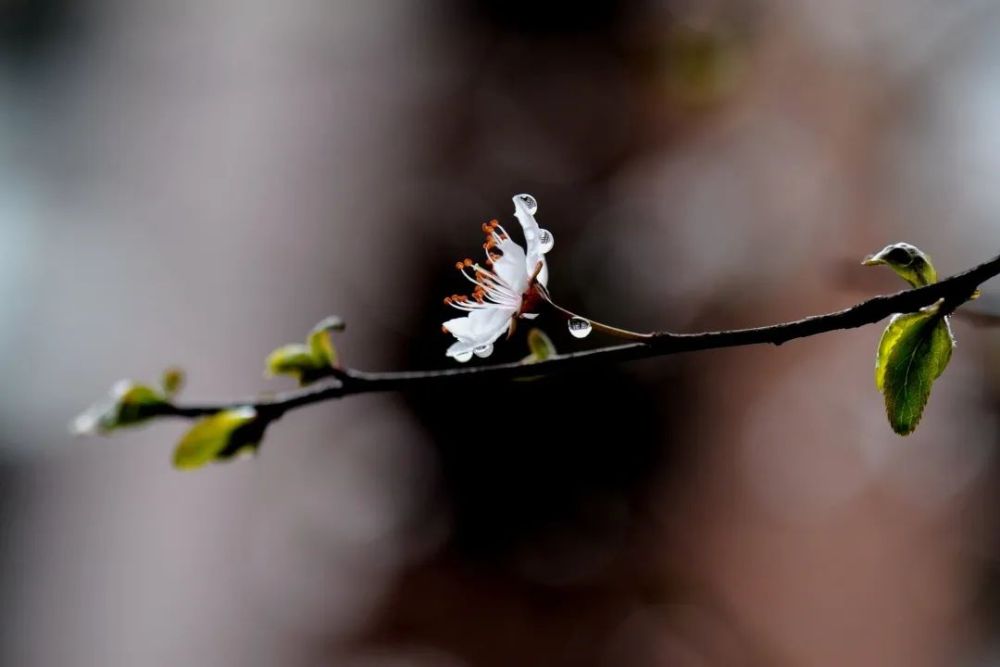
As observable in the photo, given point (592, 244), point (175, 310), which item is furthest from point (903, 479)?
point (175, 310)

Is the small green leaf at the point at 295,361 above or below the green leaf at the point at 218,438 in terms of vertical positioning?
above

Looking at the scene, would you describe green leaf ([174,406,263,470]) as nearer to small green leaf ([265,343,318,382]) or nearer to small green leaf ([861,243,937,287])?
small green leaf ([265,343,318,382])

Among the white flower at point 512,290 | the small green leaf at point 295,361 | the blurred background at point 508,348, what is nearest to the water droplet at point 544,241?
the white flower at point 512,290

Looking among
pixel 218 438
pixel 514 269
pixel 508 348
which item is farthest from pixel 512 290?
pixel 508 348

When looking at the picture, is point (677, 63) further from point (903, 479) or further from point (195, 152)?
point (195, 152)

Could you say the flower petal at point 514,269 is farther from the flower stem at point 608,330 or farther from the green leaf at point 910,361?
the green leaf at point 910,361

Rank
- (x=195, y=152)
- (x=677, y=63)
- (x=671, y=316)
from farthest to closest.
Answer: (x=195, y=152), (x=671, y=316), (x=677, y=63)

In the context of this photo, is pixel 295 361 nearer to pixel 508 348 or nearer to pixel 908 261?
pixel 908 261
